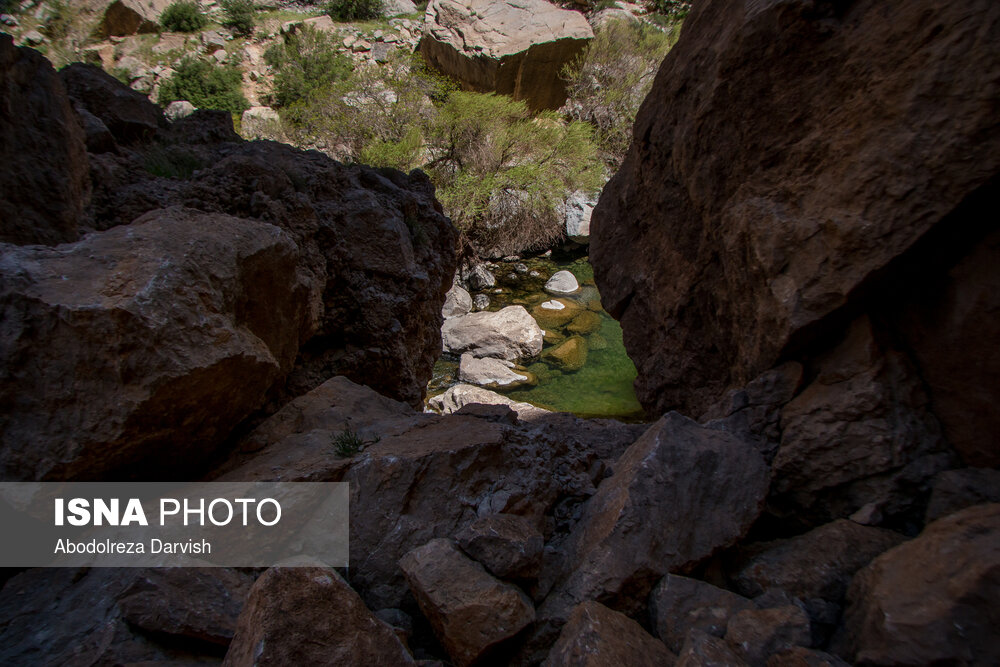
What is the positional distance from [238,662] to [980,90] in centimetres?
297

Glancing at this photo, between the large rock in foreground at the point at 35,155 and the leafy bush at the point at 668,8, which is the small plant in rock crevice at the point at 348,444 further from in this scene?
the leafy bush at the point at 668,8

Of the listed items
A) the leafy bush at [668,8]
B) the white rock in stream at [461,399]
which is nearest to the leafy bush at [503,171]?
the white rock in stream at [461,399]

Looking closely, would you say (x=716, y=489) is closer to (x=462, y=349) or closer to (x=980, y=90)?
(x=980, y=90)

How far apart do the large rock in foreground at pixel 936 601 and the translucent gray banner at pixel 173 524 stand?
1.81m

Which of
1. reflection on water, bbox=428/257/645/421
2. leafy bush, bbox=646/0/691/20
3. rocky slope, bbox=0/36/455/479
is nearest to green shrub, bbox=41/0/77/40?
reflection on water, bbox=428/257/645/421

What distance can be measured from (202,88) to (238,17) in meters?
5.94

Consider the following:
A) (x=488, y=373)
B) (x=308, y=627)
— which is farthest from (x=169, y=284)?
(x=488, y=373)

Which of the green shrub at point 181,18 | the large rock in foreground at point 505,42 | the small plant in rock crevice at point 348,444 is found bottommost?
the small plant in rock crevice at point 348,444

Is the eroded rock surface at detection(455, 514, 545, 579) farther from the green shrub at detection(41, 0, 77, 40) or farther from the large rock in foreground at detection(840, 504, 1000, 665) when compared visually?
the green shrub at detection(41, 0, 77, 40)

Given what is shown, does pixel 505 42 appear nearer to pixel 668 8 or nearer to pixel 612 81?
pixel 612 81

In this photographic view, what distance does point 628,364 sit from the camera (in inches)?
425

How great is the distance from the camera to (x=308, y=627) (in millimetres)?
1372

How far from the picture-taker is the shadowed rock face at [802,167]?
1.88 meters

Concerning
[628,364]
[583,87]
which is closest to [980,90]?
[628,364]
